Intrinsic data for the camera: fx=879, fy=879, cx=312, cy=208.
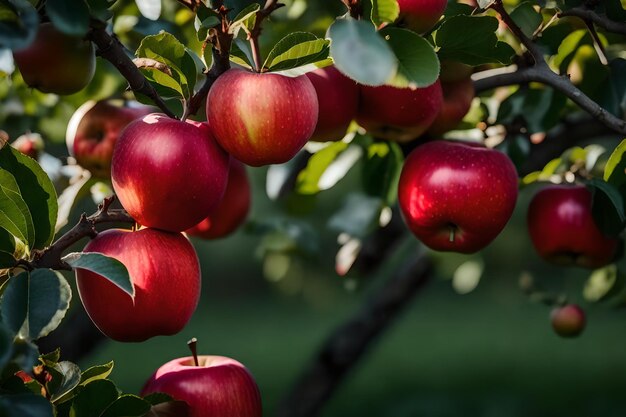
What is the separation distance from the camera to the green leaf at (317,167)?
4.55 feet

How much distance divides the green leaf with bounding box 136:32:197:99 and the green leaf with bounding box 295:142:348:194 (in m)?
0.46

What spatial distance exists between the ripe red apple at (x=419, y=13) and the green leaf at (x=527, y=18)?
0.21m

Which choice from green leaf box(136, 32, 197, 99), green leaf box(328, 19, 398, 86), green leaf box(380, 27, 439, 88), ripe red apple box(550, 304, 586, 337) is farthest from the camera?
ripe red apple box(550, 304, 586, 337)

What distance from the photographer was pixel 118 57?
877 mm

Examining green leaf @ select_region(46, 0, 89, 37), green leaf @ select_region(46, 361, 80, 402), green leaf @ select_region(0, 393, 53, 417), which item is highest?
green leaf @ select_region(46, 0, 89, 37)

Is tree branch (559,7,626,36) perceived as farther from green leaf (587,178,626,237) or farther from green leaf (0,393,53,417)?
green leaf (0,393,53,417)

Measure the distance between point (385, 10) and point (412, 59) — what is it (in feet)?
0.18

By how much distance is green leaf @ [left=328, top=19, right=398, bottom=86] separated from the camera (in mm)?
664

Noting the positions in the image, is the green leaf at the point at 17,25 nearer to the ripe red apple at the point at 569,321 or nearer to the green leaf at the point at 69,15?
the green leaf at the point at 69,15

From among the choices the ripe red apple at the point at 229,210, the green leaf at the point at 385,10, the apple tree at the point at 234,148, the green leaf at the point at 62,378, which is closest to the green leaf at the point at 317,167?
the apple tree at the point at 234,148

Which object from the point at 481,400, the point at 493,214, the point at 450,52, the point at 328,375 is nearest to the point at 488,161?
the point at 493,214

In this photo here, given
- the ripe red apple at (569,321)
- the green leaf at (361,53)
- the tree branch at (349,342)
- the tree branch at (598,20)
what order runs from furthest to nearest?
the tree branch at (349,342), the ripe red apple at (569,321), the tree branch at (598,20), the green leaf at (361,53)

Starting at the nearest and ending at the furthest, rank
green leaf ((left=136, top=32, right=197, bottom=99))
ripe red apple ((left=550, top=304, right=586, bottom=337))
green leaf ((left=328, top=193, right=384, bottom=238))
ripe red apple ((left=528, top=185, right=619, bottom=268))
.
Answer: green leaf ((left=136, top=32, right=197, bottom=99))
ripe red apple ((left=528, top=185, right=619, bottom=268))
green leaf ((left=328, top=193, right=384, bottom=238))
ripe red apple ((left=550, top=304, right=586, bottom=337))

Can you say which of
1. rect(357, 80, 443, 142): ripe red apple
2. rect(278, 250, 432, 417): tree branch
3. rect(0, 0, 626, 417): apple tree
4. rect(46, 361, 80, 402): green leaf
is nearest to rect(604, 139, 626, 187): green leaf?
rect(0, 0, 626, 417): apple tree
